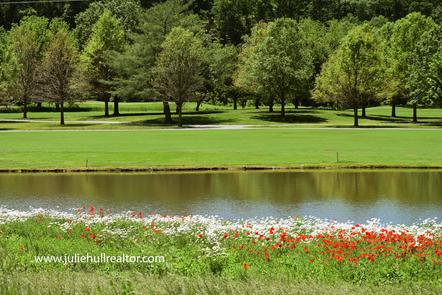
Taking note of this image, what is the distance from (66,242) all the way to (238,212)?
10.1 meters

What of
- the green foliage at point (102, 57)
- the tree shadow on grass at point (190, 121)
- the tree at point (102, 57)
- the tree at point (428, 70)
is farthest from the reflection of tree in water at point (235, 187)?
the green foliage at point (102, 57)

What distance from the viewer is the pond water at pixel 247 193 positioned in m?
23.9

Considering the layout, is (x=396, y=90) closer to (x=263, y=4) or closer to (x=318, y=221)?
(x=318, y=221)

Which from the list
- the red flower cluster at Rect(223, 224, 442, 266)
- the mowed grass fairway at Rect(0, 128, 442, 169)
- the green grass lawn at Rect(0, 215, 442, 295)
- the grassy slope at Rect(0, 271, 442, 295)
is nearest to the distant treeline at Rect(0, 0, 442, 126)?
the mowed grass fairway at Rect(0, 128, 442, 169)

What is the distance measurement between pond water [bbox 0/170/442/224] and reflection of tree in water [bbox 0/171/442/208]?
1.6 inches

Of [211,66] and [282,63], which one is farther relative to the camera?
[211,66]

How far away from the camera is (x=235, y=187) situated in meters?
30.5

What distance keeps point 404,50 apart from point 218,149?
173 ft

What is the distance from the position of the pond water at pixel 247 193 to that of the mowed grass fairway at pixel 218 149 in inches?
130

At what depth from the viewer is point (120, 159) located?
134 feet

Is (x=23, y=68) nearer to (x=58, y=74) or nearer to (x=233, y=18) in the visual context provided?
(x=58, y=74)

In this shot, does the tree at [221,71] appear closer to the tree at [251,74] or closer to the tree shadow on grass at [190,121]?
the tree at [251,74]

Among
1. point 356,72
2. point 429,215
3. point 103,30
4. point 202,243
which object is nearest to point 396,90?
point 356,72

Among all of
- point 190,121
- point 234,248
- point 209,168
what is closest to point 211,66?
point 190,121
